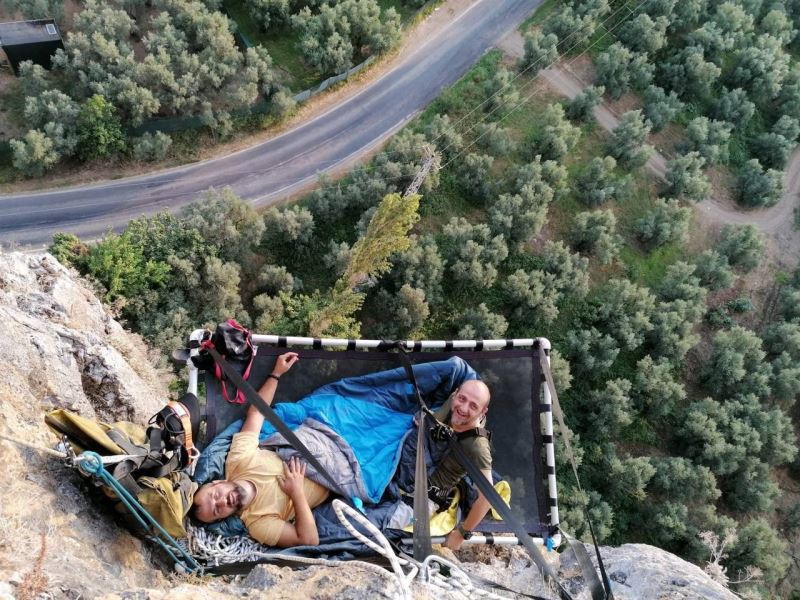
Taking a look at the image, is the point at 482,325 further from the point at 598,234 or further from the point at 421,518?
the point at 421,518

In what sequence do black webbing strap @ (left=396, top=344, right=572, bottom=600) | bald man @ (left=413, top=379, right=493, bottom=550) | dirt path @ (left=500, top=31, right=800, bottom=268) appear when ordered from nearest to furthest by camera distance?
black webbing strap @ (left=396, top=344, right=572, bottom=600) < bald man @ (left=413, top=379, right=493, bottom=550) < dirt path @ (left=500, top=31, right=800, bottom=268)

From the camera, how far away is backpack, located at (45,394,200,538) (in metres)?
4.32

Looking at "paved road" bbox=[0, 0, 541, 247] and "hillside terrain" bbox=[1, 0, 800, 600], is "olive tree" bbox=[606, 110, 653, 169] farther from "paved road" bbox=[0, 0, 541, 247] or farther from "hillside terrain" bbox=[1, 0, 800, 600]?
"paved road" bbox=[0, 0, 541, 247]

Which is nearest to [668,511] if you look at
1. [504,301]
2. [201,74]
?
[504,301]

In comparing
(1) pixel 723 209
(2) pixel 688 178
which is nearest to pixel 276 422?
Result: (2) pixel 688 178

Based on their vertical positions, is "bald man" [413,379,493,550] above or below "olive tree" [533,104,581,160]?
below

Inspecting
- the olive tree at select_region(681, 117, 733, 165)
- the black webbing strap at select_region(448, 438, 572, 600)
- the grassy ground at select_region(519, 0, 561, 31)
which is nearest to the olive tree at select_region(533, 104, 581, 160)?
the olive tree at select_region(681, 117, 733, 165)

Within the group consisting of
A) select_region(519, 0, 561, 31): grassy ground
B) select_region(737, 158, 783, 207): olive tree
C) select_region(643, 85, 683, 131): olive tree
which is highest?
select_region(519, 0, 561, 31): grassy ground

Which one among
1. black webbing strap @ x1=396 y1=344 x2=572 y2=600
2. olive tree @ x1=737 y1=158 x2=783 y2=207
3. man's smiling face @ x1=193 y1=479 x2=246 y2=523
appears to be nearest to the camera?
black webbing strap @ x1=396 y1=344 x2=572 y2=600

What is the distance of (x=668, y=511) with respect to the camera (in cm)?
1739

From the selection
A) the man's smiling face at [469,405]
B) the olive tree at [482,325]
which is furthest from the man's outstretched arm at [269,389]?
Answer: the olive tree at [482,325]

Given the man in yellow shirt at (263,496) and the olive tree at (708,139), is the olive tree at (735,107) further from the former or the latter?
the man in yellow shirt at (263,496)

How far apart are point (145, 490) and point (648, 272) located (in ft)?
70.8

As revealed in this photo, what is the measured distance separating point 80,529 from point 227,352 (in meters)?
2.63
